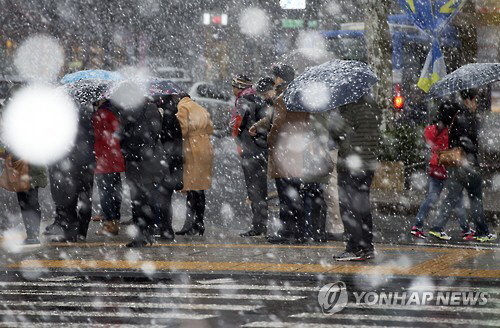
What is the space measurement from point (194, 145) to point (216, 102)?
704 inches

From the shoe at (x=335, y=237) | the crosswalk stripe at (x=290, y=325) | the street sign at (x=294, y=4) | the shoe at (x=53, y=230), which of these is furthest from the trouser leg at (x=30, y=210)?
the street sign at (x=294, y=4)

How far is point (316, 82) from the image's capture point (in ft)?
33.7

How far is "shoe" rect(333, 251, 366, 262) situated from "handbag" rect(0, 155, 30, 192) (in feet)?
11.3

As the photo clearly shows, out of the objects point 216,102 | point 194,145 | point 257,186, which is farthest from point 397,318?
point 216,102

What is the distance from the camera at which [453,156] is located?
11.6 metres

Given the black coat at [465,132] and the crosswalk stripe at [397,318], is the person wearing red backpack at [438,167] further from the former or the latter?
the crosswalk stripe at [397,318]

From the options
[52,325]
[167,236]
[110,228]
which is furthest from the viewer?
[110,228]

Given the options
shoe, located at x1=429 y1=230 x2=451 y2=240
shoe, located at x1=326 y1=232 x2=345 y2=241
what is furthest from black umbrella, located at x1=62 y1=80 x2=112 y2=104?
shoe, located at x1=429 y1=230 x2=451 y2=240

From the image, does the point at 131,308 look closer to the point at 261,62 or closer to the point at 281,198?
the point at 281,198

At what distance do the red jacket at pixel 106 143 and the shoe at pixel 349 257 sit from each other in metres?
3.13

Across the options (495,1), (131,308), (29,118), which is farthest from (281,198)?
(495,1)

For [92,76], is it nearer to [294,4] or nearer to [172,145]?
[172,145]

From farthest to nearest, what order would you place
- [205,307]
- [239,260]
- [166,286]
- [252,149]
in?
[252,149] < [239,260] < [166,286] < [205,307]

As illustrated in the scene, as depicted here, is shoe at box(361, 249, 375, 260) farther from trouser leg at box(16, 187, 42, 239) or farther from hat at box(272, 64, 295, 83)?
trouser leg at box(16, 187, 42, 239)
